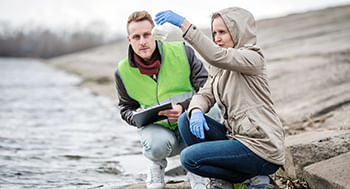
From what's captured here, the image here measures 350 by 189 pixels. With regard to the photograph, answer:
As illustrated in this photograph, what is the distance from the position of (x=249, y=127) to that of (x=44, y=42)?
250 ft

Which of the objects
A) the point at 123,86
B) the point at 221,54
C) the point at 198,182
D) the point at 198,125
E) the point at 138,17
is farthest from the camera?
the point at 123,86

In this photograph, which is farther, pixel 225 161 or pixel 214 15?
pixel 214 15

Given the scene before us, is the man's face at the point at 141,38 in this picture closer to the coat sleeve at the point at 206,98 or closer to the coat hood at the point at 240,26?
the coat sleeve at the point at 206,98

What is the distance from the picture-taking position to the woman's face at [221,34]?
2718mm

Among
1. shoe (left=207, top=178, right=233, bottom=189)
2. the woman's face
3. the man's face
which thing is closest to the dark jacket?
the man's face

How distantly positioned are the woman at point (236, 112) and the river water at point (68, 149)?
1255mm

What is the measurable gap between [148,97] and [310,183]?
4.72ft

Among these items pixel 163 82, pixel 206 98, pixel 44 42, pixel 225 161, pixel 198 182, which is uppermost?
pixel 44 42

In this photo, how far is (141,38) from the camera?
340cm

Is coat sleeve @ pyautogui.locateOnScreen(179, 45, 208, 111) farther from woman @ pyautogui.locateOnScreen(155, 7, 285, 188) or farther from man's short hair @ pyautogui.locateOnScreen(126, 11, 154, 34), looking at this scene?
woman @ pyautogui.locateOnScreen(155, 7, 285, 188)

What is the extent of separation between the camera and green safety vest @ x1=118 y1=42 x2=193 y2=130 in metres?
3.50

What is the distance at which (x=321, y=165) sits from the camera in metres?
2.93

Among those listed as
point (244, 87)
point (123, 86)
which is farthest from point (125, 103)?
point (244, 87)

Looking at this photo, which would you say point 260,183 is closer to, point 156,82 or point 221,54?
point 221,54
